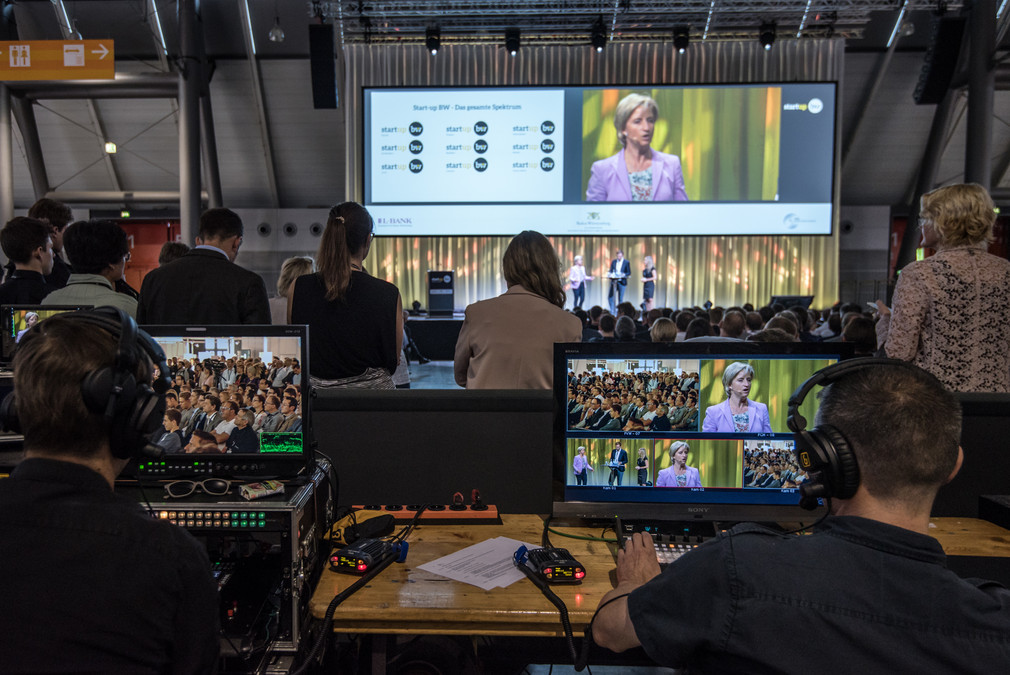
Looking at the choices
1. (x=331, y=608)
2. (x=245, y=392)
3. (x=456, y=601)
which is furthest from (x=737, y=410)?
(x=245, y=392)

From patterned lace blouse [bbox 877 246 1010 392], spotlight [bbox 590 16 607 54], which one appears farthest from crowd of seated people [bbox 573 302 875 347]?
spotlight [bbox 590 16 607 54]

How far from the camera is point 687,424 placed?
157 centimetres

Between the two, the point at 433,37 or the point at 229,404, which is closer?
the point at 229,404

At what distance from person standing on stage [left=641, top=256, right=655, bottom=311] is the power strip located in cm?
1051

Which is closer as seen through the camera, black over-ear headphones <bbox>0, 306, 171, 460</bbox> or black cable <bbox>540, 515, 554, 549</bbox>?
black over-ear headphones <bbox>0, 306, 171, 460</bbox>

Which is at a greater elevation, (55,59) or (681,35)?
(681,35)

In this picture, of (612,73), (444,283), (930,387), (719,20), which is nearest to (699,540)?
(930,387)

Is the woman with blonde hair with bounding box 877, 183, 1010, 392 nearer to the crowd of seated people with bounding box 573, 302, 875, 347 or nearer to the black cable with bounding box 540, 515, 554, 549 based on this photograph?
the crowd of seated people with bounding box 573, 302, 875, 347

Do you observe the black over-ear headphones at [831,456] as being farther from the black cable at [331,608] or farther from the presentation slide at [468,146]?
the presentation slide at [468,146]

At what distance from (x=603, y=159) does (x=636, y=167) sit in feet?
1.79

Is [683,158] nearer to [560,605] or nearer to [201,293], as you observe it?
[201,293]

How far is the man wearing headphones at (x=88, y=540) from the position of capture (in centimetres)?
82

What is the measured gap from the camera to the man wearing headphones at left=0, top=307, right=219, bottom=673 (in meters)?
0.82

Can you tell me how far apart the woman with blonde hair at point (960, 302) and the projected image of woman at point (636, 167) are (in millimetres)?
7967
